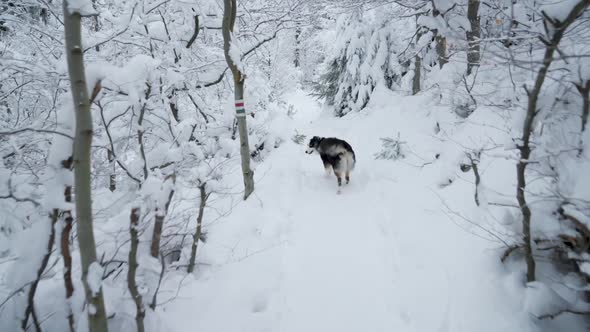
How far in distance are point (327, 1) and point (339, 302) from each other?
764cm

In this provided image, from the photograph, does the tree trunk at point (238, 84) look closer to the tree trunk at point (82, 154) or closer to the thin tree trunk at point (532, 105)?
the tree trunk at point (82, 154)

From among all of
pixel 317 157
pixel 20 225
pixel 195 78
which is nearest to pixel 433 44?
pixel 317 157

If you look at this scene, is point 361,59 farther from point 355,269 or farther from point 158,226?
point 158,226

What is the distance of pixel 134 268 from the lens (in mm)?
2098

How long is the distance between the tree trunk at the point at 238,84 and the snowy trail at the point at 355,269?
67 centimetres

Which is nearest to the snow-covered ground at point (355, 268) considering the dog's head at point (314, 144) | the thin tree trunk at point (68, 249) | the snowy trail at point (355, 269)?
the snowy trail at point (355, 269)

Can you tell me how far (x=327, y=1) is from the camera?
7.57 metres

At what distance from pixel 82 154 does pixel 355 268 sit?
10.7ft

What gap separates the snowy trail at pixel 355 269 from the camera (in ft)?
8.87

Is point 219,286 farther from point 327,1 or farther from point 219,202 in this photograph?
point 327,1

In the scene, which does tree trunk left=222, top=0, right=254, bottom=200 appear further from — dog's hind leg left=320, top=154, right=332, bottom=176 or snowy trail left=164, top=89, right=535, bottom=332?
dog's hind leg left=320, top=154, right=332, bottom=176

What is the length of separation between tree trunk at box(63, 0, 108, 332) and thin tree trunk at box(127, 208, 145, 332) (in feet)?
0.98

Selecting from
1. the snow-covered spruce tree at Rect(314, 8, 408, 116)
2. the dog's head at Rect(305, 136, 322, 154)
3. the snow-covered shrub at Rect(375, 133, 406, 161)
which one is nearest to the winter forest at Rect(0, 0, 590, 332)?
the snow-covered shrub at Rect(375, 133, 406, 161)

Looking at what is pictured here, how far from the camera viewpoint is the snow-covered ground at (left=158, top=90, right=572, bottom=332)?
2684 millimetres
